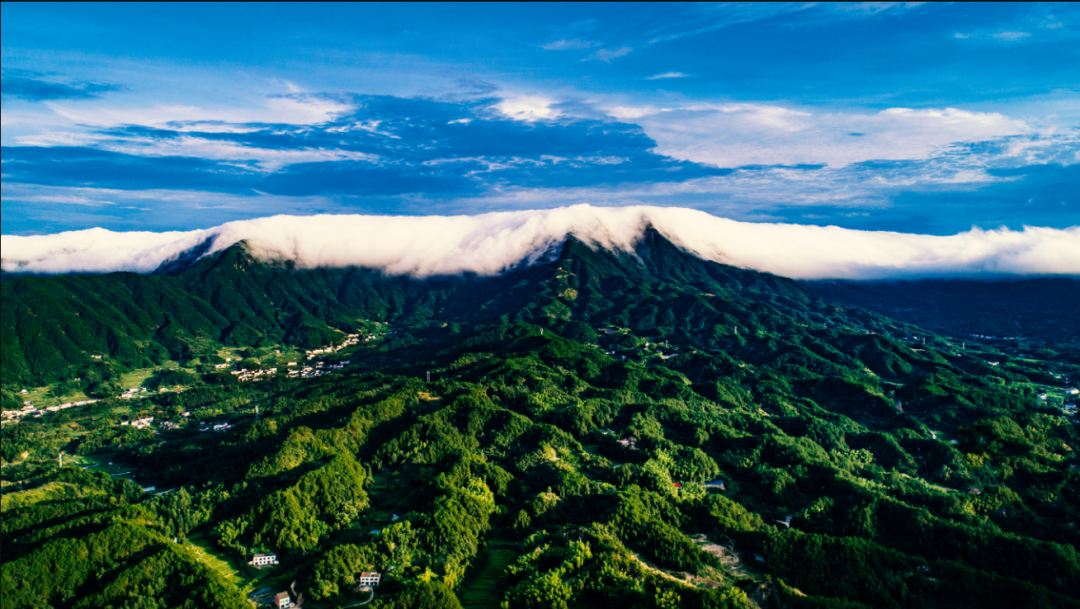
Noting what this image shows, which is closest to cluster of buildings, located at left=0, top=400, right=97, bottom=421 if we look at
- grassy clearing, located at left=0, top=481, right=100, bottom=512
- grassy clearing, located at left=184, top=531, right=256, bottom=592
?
grassy clearing, located at left=0, top=481, right=100, bottom=512

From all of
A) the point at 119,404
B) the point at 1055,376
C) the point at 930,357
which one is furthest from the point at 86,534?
the point at 1055,376

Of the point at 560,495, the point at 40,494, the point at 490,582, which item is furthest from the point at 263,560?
the point at 40,494

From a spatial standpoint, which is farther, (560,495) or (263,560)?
(560,495)

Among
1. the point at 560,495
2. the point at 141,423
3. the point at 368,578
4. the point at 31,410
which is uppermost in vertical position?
the point at 560,495

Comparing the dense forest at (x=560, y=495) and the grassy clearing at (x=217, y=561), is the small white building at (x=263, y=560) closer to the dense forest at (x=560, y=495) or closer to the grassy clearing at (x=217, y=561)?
the dense forest at (x=560, y=495)

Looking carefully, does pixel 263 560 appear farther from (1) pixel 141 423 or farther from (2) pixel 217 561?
(1) pixel 141 423

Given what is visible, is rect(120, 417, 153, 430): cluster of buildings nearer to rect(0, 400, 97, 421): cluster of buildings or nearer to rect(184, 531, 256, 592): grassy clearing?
rect(0, 400, 97, 421): cluster of buildings

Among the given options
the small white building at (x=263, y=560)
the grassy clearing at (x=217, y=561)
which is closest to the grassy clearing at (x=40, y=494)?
the grassy clearing at (x=217, y=561)
